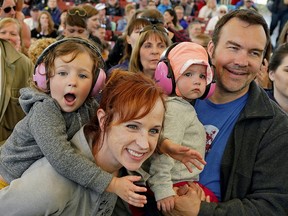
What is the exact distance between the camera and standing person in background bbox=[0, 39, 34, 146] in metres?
3.72

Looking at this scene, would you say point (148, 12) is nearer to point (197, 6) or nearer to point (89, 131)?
point (89, 131)

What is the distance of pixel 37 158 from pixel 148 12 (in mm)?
2708

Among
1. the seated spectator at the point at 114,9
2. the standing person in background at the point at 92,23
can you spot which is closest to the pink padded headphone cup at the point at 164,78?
the standing person in background at the point at 92,23

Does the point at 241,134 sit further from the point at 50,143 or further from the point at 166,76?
the point at 50,143

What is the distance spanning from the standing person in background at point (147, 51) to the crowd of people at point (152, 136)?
1.18 metres

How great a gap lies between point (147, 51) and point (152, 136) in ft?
6.37

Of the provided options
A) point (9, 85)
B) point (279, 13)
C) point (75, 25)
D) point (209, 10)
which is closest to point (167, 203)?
point (9, 85)

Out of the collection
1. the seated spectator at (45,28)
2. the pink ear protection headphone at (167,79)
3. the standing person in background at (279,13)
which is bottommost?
the seated spectator at (45,28)

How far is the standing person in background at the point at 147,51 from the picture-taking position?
362 cm

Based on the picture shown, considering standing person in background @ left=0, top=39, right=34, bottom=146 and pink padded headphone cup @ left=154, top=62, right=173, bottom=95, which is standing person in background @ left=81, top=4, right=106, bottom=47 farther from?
pink padded headphone cup @ left=154, top=62, right=173, bottom=95

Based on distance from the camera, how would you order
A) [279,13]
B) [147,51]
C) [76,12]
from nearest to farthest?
1. [147,51]
2. [76,12]
3. [279,13]

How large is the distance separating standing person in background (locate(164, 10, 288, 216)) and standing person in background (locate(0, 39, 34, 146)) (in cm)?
197

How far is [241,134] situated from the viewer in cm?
218

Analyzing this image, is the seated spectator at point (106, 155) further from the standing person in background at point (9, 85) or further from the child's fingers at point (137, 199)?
the standing person in background at point (9, 85)
